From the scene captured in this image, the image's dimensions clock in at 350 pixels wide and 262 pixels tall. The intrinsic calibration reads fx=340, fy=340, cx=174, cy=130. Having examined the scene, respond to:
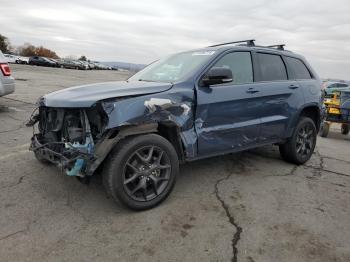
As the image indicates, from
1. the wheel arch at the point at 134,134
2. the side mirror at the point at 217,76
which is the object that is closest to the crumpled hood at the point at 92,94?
the wheel arch at the point at 134,134

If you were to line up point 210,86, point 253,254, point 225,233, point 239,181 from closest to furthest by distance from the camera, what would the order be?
point 253,254 → point 225,233 → point 210,86 → point 239,181

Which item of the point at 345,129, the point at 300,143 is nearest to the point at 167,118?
the point at 300,143

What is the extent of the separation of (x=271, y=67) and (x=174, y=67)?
5.03 ft

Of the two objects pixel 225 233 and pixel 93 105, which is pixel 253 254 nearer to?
pixel 225 233

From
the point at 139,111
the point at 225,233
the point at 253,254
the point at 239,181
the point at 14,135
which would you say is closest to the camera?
the point at 253,254

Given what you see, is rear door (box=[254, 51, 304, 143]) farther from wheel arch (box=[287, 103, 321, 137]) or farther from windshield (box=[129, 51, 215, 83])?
windshield (box=[129, 51, 215, 83])

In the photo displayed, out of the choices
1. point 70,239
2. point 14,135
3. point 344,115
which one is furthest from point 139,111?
point 344,115

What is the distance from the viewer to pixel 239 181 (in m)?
4.61

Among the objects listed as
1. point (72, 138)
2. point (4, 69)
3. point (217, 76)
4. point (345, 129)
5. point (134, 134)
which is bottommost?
point (345, 129)

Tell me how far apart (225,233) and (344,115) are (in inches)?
292

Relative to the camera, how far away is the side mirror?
3910 mm

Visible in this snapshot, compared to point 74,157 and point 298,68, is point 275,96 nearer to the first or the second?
point 298,68

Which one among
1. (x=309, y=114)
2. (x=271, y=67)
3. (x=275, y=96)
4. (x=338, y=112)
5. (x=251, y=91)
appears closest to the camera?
(x=251, y=91)

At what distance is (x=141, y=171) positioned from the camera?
3.55 meters
